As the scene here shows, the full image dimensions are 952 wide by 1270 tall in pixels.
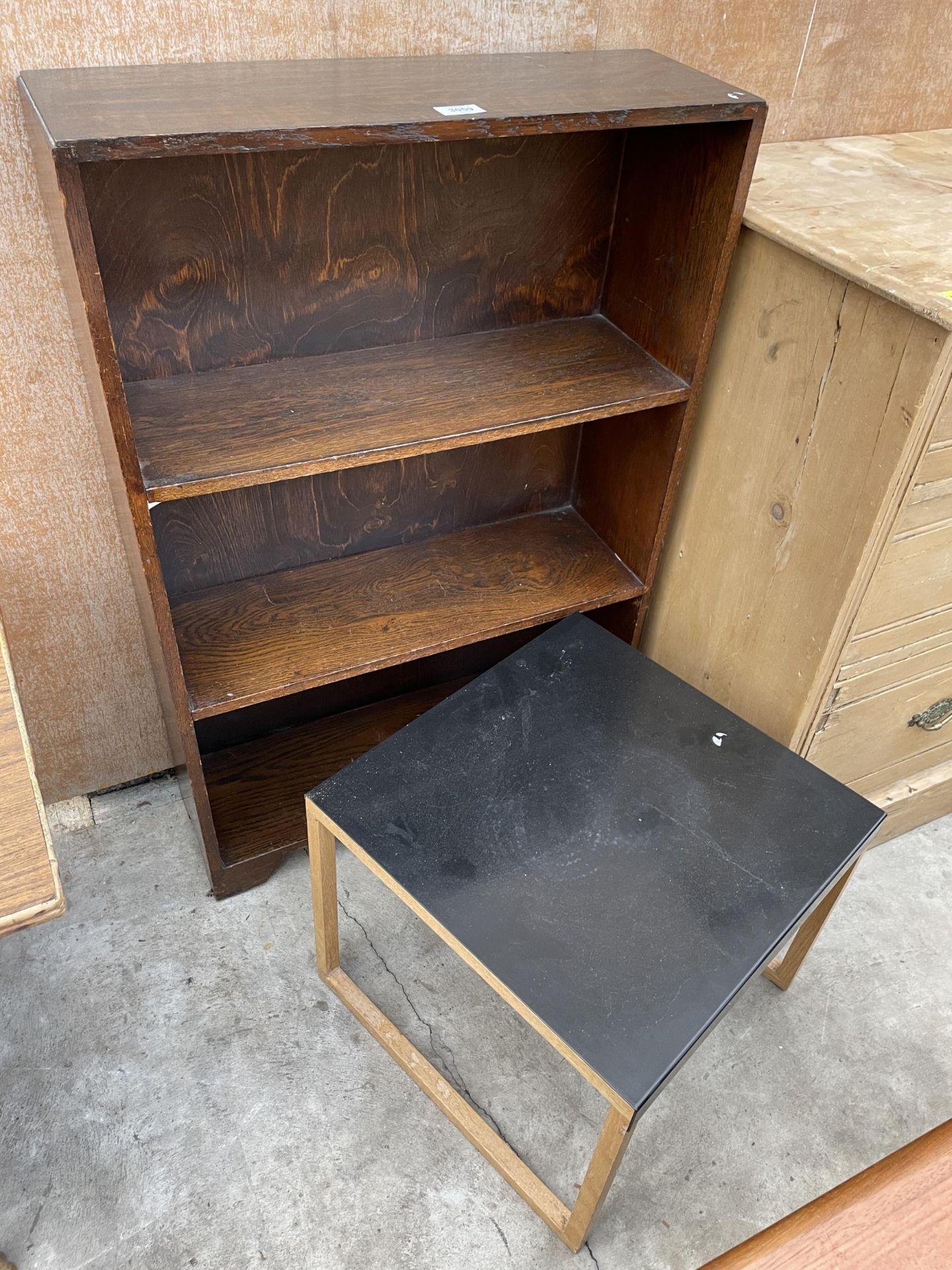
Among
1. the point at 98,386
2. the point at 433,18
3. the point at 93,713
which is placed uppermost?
the point at 433,18

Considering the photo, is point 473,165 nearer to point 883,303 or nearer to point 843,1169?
point 883,303

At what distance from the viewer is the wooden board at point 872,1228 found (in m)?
0.74

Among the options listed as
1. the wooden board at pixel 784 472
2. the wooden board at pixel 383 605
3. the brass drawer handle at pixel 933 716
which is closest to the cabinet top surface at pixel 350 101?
the wooden board at pixel 784 472

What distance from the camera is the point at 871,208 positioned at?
4.66 feet

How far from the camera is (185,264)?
1302 millimetres

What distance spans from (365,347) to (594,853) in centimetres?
Result: 86

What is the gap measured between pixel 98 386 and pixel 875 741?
4.72ft

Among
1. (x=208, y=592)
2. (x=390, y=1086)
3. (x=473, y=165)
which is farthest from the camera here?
(x=208, y=592)

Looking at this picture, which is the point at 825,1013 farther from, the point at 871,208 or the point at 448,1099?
the point at 871,208

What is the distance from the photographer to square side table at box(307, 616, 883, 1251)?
3.75ft

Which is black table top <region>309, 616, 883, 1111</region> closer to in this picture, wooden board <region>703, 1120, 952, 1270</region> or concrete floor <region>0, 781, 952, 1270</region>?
wooden board <region>703, 1120, 952, 1270</region>

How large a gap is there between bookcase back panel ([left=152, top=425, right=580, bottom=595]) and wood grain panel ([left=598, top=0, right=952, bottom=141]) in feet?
2.10

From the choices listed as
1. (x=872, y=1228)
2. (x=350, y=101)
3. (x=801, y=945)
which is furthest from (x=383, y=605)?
(x=872, y=1228)

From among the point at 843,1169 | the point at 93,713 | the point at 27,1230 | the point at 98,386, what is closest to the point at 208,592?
the point at 93,713
